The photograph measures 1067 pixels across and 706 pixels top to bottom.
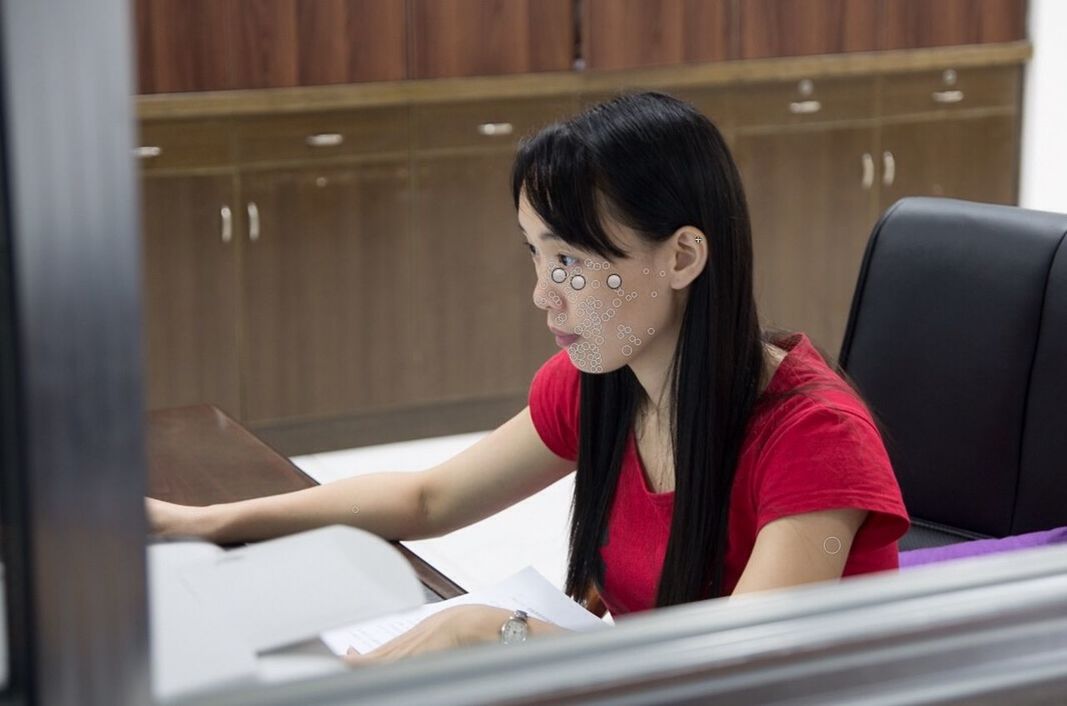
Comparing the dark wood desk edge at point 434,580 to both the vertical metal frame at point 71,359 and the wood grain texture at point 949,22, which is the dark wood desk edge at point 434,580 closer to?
the vertical metal frame at point 71,359

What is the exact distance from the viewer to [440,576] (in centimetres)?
151

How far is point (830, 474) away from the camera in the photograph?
4.58 feet

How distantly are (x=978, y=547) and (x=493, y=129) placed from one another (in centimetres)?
269

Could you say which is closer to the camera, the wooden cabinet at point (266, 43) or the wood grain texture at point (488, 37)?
the wooden cabinet at point (266, 43)

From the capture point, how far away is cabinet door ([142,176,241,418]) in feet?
13.0

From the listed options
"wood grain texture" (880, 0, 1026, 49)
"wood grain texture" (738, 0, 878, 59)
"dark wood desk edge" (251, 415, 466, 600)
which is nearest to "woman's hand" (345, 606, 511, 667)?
"dark wood desk edge" (251, 415, 466, 600)

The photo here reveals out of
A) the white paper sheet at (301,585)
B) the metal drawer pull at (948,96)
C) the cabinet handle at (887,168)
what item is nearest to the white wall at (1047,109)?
the metal drawer pull at (948,96)

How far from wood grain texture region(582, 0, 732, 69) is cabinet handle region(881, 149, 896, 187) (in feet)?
2.09

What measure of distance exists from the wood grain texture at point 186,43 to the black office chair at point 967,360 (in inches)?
92.4

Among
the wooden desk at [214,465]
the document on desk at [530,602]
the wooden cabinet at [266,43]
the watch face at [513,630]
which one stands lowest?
the wooden desk at [214,465]

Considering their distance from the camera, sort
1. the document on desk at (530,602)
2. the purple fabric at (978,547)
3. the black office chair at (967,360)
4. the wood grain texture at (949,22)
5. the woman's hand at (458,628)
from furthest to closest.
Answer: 1. the wood grain texture at (949,22)
2. the black office chair at (967,360)
3. the purple fabric at (978,547)
4. the document on desk at (530,602)
5. the woman's hand at (458,628)

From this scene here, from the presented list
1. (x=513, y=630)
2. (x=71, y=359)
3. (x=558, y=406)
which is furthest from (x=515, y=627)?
(x=71, y=359)

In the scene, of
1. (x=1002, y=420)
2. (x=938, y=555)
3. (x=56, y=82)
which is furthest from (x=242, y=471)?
(x=56, y=82)

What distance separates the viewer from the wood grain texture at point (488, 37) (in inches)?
165
